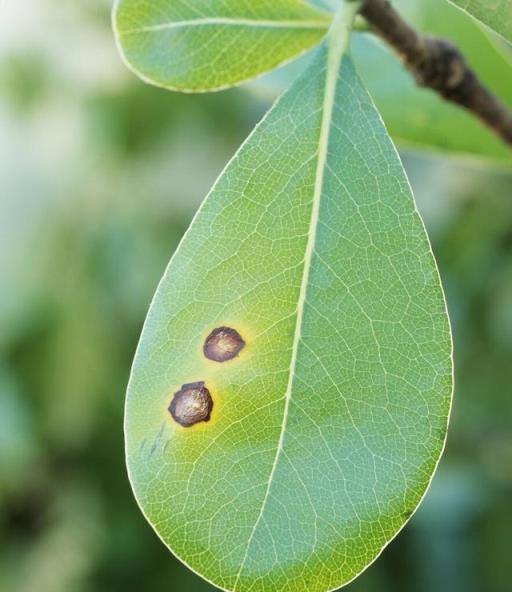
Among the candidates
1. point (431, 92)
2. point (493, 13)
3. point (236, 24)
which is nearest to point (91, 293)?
point (431, 92)

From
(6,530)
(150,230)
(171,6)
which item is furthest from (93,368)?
(171,6)

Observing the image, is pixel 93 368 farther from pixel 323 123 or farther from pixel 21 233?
pixel 323 123

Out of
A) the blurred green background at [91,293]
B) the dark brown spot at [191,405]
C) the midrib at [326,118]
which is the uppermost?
the midrib at [326,118]

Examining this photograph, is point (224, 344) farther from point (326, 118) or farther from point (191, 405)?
point (326, 118)

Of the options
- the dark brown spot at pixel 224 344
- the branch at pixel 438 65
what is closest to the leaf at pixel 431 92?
the branch at pixel 438 65

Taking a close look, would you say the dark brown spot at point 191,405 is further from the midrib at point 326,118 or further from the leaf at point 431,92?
the leaf at point 431,92
